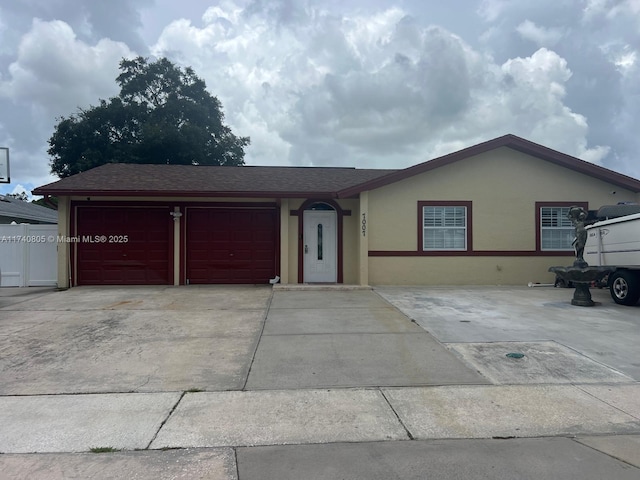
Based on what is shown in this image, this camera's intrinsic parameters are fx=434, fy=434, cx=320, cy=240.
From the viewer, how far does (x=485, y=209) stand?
13492 mm

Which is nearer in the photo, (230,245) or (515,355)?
(515,355)

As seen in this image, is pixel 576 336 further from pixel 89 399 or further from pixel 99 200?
pixel 99 200

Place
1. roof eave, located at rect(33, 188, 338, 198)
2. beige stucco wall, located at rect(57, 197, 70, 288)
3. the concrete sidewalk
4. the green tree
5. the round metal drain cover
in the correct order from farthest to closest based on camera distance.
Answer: the green tree → beige stucco wall, located at rect(57, 197, 70, 288) → roof eave, located at rect(33, 188, 338, 198) → the round metal drain cover → the concrete sidewalk

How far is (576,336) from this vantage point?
7.16 m

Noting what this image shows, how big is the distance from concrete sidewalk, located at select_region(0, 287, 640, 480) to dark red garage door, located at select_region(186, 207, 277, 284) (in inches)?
259

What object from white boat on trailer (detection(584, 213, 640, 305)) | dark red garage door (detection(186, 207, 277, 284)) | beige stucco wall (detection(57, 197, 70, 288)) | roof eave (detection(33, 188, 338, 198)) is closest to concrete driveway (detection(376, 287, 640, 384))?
white boat on trailer (detection(584, 213, 640, 305))

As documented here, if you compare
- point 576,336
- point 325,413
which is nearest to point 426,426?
point 325,413

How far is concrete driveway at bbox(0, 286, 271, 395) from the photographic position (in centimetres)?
525

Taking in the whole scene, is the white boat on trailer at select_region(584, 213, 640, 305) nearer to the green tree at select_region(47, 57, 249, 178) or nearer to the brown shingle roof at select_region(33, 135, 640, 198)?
the brown shingle roof at select_region(33, 135, 640, 198)

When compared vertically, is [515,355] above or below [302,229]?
below

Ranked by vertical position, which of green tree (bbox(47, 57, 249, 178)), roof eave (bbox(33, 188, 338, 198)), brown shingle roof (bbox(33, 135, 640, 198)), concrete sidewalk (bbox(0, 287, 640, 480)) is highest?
green tree (bbox(47, 57, 249, 178))

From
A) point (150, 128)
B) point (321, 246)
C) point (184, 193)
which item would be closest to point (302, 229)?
point (321, 246)

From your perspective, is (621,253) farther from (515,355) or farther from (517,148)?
(515,355)

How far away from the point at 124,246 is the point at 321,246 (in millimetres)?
6200
